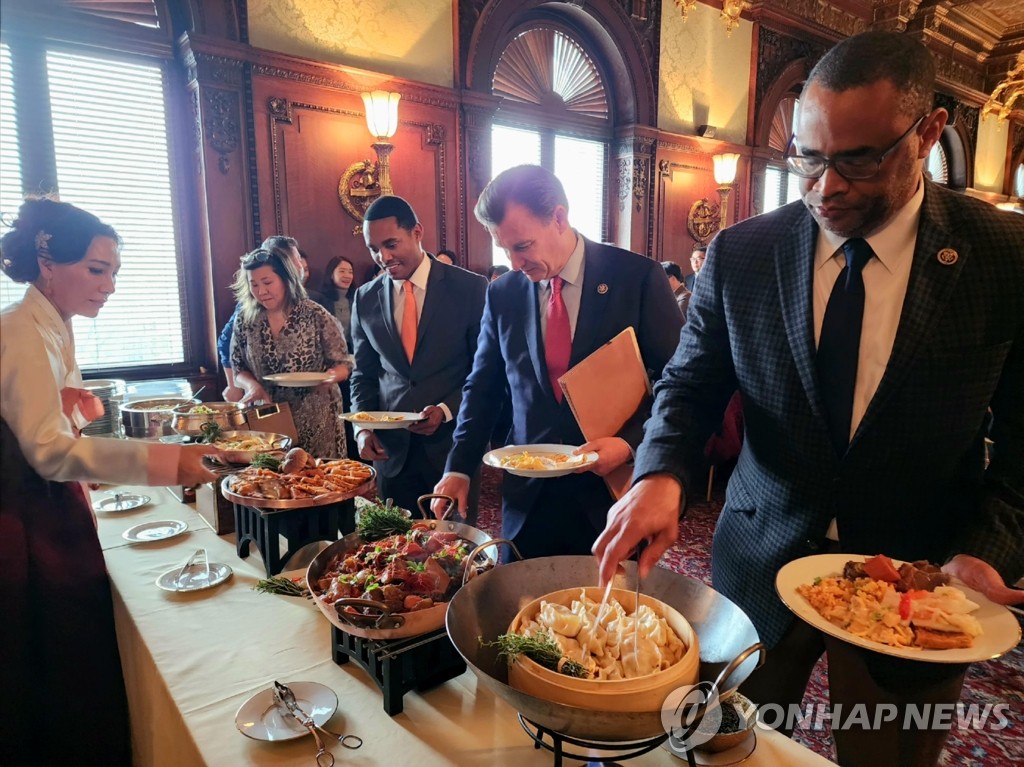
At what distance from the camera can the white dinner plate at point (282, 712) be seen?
0.96 metres

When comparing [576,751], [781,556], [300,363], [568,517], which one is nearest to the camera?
[576,751]

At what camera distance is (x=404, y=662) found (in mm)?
1026

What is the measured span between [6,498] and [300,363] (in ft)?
6.07

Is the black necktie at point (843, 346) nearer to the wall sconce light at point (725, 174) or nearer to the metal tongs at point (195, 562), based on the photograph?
the metal tongs at point (195, 562)

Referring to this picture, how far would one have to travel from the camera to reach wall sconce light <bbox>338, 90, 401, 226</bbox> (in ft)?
14.1

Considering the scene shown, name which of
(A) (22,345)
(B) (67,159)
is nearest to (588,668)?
(A) (22,345)

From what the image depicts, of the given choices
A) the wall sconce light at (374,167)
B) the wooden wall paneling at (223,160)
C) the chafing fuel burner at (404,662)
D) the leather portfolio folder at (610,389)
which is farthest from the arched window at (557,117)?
the chafing fuel burner at (404,662)

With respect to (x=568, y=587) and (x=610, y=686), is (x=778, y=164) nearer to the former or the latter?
(x=568, y=587)

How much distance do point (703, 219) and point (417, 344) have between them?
5.20 m

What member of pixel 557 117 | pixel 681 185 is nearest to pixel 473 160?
pixel 557 117

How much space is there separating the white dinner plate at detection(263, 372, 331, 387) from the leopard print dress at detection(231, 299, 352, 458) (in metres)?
0.12

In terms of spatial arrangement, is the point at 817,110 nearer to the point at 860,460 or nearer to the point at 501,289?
the point at 860,460

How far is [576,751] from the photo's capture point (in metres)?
0.94

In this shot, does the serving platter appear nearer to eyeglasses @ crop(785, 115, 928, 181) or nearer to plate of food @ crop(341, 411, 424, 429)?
plate of food @ crop(341, 411, 424, 429)
